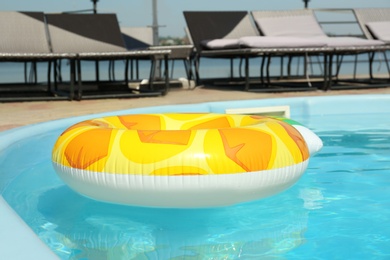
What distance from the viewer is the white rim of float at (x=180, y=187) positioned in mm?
2428

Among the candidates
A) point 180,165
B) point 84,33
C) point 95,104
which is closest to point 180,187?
point 180,165

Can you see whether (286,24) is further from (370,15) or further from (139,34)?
(139,34)

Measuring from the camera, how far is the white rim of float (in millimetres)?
2428

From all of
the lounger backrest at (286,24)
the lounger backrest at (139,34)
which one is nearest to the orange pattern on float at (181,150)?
the lounger backrest at (286,24)

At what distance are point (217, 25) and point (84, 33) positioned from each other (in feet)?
7.52

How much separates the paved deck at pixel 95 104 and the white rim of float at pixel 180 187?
2.26 metres

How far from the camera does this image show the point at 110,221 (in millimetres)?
2639

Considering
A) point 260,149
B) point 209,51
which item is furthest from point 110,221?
point 209,51

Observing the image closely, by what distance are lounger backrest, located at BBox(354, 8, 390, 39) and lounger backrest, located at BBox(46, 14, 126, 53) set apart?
12.6ft

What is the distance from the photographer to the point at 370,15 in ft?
29.4

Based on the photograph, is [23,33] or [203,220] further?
[23,33]

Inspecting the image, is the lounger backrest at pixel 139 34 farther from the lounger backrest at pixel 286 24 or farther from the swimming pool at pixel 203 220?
the swimming pool at pixel 203 220

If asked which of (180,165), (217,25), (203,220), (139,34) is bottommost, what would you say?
(139,34)

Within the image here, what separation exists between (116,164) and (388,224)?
1.27 meters
